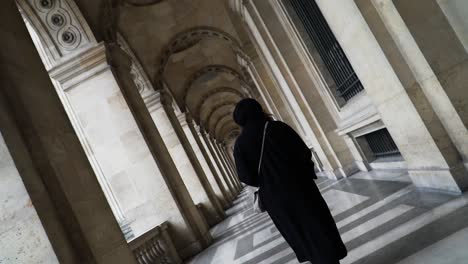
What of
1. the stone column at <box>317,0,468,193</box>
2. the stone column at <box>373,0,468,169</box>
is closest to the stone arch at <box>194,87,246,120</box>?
the stone column at <box>317,0,468,193</box>

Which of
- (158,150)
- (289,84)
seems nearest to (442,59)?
(289,84)

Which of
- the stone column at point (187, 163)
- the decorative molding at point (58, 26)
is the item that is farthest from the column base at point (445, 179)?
the stone column at point (187, 163)

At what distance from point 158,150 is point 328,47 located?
444cm

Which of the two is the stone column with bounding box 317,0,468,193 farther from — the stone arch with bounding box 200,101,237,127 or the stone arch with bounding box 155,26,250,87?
the stone arch with bounding box 200,101,237,127

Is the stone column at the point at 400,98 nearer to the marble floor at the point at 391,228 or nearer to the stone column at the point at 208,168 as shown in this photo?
the marble floor at the point at 391,228

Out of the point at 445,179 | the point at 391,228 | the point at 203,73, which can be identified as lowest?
the point at 391,228

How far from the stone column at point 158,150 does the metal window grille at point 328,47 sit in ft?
13.6

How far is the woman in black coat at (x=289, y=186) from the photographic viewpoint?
2.90m

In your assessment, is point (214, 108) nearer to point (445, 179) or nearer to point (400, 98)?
point (400, 98)

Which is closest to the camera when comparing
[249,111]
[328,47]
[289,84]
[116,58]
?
[249,111]

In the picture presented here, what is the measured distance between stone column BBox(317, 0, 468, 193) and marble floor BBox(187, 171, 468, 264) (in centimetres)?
26

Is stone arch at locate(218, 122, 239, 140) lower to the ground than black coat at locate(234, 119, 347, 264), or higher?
higher

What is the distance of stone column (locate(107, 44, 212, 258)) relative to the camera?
844 cm

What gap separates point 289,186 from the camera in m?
2.92
